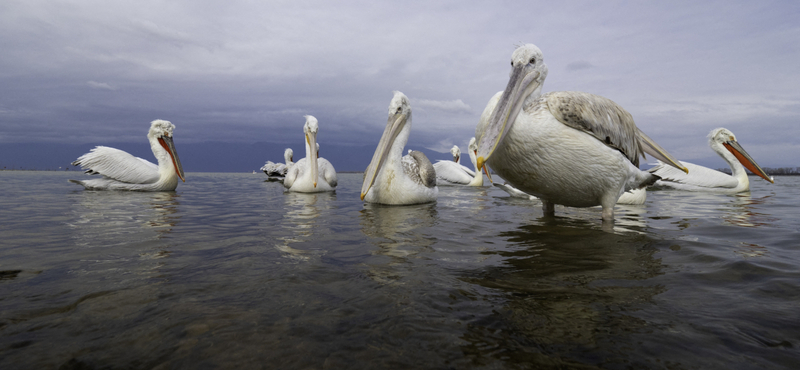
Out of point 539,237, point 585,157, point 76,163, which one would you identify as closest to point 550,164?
point 585,157

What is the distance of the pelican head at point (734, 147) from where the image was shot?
1080 centimetres

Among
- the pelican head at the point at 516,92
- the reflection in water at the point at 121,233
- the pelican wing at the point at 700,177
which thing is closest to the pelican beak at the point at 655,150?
the pelican head at the point at 516,92

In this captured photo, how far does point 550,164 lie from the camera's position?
379 cm

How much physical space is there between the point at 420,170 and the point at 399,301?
18.4ft

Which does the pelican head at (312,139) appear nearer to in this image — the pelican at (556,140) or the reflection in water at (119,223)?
the reflection in water at (119,223)

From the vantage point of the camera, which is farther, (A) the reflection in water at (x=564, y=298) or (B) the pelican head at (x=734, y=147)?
(B) the pelican head at (x=734, y=147)

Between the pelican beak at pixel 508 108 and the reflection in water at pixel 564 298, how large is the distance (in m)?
0.85

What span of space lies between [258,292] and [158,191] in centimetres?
1007

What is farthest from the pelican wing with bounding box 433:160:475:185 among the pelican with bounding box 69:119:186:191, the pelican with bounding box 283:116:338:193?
the pelican with bounding box 69:119:186:191

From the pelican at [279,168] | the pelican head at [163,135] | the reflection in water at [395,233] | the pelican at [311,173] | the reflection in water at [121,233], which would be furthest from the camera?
the pelican at [279,168]

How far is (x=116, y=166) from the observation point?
9820 mm

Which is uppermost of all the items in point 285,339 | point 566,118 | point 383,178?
point 566,118

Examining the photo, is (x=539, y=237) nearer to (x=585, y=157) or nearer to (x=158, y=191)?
(x=585, y=157)

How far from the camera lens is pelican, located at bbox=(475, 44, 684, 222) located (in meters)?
3.63
